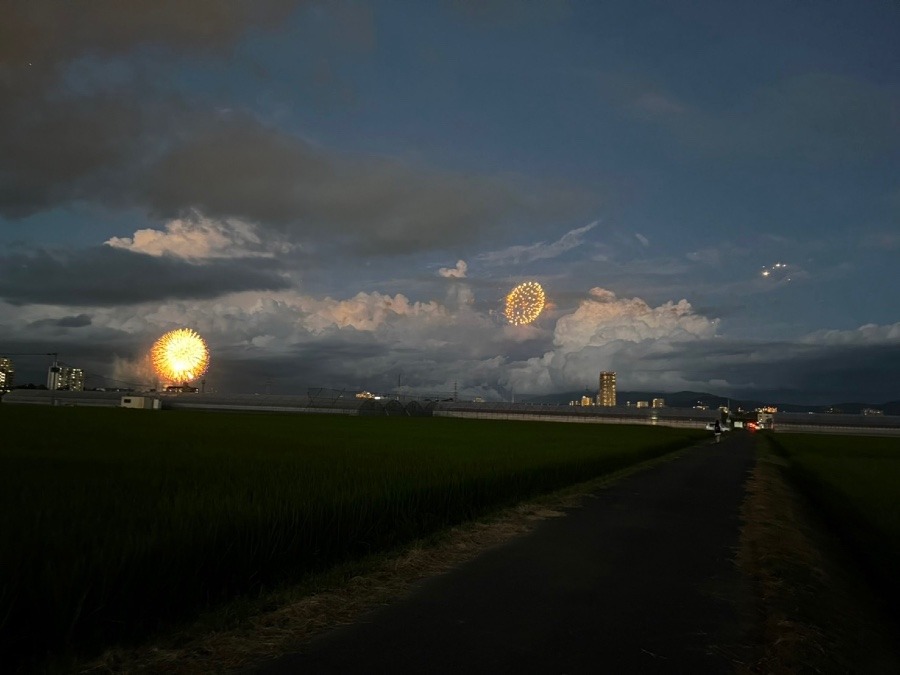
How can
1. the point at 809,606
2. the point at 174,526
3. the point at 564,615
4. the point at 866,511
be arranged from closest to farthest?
the point at 174,526, the point at 564,615, the point at 809,606, the point at 866,511

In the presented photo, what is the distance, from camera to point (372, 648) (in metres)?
5.28

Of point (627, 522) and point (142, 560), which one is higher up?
point (142, 560)

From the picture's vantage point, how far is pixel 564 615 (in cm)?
639

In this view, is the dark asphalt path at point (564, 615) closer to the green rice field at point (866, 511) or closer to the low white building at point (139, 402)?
the green rice field at point (866, 511)

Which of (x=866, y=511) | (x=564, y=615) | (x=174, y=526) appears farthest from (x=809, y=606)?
(x=174, y=526)

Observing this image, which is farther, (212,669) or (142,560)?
(142,560)

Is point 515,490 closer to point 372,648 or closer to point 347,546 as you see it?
point 347,546

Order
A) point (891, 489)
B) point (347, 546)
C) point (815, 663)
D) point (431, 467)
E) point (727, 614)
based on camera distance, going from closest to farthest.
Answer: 1. point (815, 663)
2. point (727, 614)
3. point (347, 546)
4. point (431, 467)
5. point (891, 489)

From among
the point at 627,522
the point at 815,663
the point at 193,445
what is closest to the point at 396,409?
the point at 193,445

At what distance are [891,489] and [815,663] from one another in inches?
523

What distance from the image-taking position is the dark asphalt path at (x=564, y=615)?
16.8ft

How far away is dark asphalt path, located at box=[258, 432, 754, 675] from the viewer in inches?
202

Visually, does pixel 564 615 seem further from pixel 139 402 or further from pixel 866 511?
pixel 139 402

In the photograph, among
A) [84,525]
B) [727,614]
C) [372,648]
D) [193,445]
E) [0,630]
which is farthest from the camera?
[193,445]
